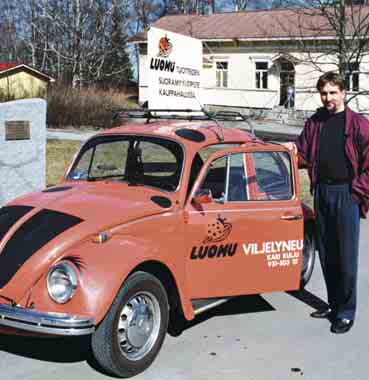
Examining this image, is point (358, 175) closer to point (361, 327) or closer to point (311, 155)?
point (311, 155)

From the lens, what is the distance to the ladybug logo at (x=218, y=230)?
4.93 m

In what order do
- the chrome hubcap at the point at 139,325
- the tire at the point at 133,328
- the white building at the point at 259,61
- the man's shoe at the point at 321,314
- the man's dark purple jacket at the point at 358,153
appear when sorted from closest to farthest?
the tire at the point at 133,328 < the chrome hubcap at the point at 139,325 < the man's dark purple jacket at the point at 358,153 < the man's shoe at the point at 321,314 < the white building at the point at 259,61

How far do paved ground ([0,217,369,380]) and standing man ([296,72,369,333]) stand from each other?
33 centimetres

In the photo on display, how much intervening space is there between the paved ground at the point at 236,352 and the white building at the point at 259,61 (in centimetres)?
3034

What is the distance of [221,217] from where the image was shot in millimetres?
5020

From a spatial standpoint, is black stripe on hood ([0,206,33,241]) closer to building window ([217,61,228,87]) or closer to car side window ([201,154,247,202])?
car side window ([201,154,247,202])

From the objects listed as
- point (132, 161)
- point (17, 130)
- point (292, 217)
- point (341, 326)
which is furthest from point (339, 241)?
point (17, 130)

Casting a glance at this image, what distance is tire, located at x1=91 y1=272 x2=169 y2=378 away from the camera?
4156 millimetres

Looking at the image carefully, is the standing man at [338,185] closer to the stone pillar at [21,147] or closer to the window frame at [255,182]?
the window frame at [255,182]

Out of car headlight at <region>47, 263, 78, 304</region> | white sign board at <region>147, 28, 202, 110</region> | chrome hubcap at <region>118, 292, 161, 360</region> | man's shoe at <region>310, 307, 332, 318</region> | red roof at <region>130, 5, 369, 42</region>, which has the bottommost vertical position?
man's shoe at <region>310, 307, 332, 318</region>

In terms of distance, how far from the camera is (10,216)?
4.72 m

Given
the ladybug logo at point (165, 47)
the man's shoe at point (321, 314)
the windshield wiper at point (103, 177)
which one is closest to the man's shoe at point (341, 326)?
the man's shoe at point (321, 314)

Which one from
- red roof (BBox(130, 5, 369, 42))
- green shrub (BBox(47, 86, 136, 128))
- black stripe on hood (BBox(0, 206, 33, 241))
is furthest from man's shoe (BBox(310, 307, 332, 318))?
red roof (BBox(130, 5, 369, 42))

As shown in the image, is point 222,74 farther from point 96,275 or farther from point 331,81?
point 96,275
